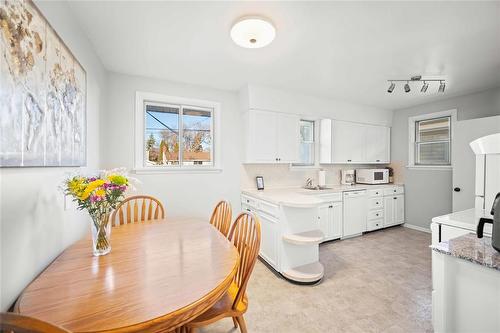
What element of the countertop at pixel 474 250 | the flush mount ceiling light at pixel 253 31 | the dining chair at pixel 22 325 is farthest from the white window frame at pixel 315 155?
the dining chair at pixel 22 325

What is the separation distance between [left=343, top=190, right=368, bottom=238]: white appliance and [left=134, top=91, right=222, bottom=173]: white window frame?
2289 millimetres

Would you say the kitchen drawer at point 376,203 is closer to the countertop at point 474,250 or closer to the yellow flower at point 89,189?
the countertop at point 474,250

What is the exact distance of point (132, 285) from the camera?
908 mm

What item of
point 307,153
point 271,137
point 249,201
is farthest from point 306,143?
point 249,201

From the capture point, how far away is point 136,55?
2.19 metres

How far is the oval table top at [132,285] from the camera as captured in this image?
724 millimetres

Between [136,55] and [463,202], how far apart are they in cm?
482

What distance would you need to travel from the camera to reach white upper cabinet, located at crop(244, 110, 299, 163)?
10.1ft

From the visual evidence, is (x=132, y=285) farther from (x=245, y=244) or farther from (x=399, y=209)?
(x=399, y=209)

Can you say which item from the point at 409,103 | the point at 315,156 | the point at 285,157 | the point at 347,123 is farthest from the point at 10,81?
the point at 409,103

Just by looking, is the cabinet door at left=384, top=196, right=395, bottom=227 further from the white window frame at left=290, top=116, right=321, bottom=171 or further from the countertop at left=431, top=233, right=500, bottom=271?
the countertop at left=431, top=233, right=500, bottom=271

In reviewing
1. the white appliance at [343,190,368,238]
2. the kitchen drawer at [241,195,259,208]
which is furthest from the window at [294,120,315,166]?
the kitchen drawer at [241,195,259,208]

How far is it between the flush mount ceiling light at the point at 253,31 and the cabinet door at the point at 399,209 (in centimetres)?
414

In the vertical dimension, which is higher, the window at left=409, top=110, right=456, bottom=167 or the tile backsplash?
the window at left=409, top=110, right=456, bottom=167
